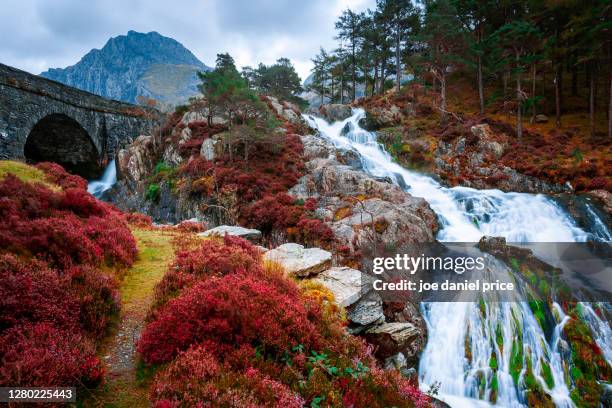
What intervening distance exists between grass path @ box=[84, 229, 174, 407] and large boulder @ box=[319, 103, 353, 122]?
32.3m

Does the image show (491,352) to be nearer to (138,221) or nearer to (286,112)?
(138,221)

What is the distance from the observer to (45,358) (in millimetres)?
3285

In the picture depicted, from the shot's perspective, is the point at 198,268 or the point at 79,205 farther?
the point at 79,205

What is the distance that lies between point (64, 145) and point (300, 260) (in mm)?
33808

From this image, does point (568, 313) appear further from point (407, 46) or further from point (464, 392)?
point (407, 46)

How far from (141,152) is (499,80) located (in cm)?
4369

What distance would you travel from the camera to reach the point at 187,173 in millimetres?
22719

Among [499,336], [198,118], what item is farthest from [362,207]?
[198,118]

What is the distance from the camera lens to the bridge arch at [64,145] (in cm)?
2728

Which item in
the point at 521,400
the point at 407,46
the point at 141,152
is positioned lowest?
the point at 521,400

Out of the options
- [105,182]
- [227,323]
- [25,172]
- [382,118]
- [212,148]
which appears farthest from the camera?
[382,118]

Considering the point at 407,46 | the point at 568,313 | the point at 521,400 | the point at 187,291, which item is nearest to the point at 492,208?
the point at 568,313

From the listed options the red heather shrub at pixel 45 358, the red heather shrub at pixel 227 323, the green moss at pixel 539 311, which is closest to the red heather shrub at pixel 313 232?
the green moss at pixel 539 311

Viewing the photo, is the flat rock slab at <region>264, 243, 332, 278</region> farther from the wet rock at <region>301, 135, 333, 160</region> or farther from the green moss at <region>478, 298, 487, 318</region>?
the wet rock at <region>301, 135, 333, 160</region>
